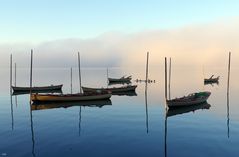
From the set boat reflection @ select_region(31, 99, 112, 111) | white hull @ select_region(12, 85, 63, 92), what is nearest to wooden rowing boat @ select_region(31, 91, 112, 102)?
boat reflection @ select_region(31, 99, 112, 111)

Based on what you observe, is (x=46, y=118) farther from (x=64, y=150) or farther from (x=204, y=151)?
(x=204, y=151)

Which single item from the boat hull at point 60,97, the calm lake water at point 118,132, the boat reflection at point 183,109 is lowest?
the calm lake water at point 118,132

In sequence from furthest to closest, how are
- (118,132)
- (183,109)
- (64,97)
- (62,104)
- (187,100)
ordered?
(64,97) < (62,104) < (187,100) < (183,109) < (118,132)

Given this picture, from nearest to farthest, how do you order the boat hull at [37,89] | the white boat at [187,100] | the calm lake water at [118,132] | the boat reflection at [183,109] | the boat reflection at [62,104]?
the calm lake water at [118,132] < the boat reflection at [183,109] < the white boat at [187,100] < the boat reflection at [62,104] < the boat hull at [37,89]

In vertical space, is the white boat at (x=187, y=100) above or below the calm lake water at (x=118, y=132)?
above

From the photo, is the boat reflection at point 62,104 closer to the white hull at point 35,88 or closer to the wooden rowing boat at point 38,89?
the white hull at point 35,88

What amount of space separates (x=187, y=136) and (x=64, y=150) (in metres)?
12.3

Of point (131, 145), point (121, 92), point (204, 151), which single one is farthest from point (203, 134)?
point (121, 92)

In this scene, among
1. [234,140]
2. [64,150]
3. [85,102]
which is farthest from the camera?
[85,102]

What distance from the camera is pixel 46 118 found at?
40375 mm

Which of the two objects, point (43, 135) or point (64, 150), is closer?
point (64, 150)

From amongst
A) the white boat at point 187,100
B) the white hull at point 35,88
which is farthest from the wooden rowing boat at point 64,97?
the white hull at point 35,88

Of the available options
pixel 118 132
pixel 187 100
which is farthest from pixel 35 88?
pixel 118 132

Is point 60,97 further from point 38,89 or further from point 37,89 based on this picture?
point 37,89
